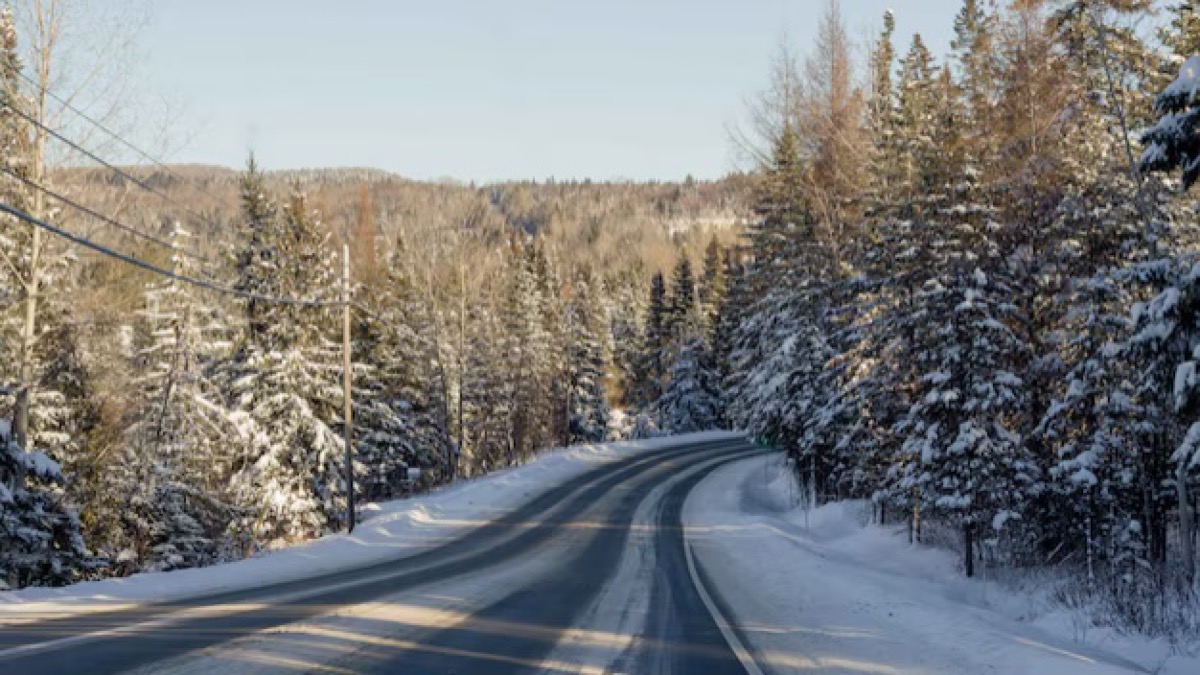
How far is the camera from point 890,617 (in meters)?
9.70

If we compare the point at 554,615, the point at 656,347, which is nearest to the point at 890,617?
the point at 554,615

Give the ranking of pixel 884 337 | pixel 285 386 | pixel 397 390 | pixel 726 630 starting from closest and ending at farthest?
pixel 726 630 < pixel 884 337 < pixel 285 386 < pixel 397 390

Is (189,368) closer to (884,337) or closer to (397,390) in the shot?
(397,390)

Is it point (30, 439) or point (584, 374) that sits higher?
point (584, 374)

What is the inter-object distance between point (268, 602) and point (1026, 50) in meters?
21.8

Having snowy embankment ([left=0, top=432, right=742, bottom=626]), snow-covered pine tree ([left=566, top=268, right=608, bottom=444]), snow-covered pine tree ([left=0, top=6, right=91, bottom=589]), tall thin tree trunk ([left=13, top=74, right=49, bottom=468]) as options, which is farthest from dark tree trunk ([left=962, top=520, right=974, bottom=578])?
snow-covered pine tree ([left=566, top=268, right=608, bottom=444])

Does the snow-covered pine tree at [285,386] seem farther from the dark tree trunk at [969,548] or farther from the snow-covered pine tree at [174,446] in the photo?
the dark tree trunk at [969,548]

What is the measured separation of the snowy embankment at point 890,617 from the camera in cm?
753

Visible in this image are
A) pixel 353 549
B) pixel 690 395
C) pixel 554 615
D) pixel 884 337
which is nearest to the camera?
pixel 554 615

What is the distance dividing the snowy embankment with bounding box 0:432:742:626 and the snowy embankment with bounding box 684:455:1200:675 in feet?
23.2

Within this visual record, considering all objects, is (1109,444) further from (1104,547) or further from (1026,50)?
(1026,50)

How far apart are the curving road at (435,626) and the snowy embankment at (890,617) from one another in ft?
2.06

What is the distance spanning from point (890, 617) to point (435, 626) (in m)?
5.20

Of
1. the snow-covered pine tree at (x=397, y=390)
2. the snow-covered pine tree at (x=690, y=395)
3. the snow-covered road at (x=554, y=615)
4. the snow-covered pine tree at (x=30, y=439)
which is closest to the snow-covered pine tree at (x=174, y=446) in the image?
the snow-covered pine tree at (x=30, y=439)
